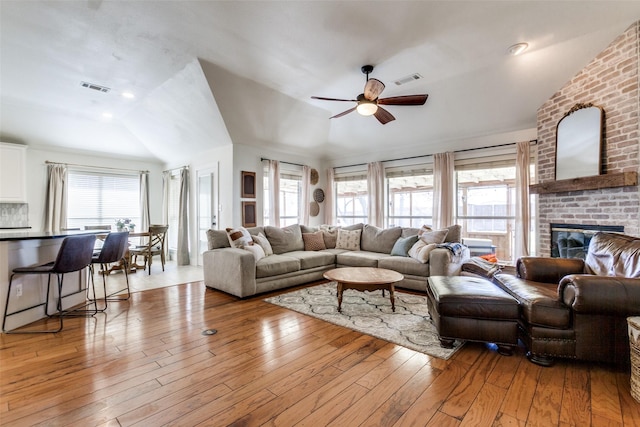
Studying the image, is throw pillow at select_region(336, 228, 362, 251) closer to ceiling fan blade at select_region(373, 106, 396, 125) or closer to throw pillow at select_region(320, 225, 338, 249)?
throw pillow at select_region(320, 225, 338, 249)

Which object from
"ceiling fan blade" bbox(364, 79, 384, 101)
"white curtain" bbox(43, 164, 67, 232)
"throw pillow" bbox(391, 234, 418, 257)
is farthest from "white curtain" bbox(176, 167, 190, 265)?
"ceiling fan blade" bbox(364, 79, 384, 101)

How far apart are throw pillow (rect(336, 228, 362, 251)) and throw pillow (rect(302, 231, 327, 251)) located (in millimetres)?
326

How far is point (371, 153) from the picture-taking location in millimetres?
6793

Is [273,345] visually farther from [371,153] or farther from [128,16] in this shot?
[371,153]

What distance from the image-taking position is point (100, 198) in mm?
6781

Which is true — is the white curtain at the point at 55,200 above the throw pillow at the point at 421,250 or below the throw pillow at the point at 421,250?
above

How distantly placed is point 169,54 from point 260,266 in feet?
9.69

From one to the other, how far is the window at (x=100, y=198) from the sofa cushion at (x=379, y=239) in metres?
5.76

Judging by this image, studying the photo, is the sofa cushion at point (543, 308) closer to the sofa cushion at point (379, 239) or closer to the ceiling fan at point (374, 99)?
the ceiling fan at point (374, 99)

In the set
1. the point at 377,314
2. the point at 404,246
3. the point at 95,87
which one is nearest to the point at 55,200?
the point at 95,87

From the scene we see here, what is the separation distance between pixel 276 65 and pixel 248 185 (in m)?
2.51

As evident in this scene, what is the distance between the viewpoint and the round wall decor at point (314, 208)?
7258 mm

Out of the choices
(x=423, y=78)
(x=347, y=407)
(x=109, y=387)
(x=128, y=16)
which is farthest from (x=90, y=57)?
(x=347, y=407)

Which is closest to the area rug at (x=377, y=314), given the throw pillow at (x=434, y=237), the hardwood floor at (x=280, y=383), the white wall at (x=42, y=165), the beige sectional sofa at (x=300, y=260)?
the hardwood floor at (x=280, y=383)
